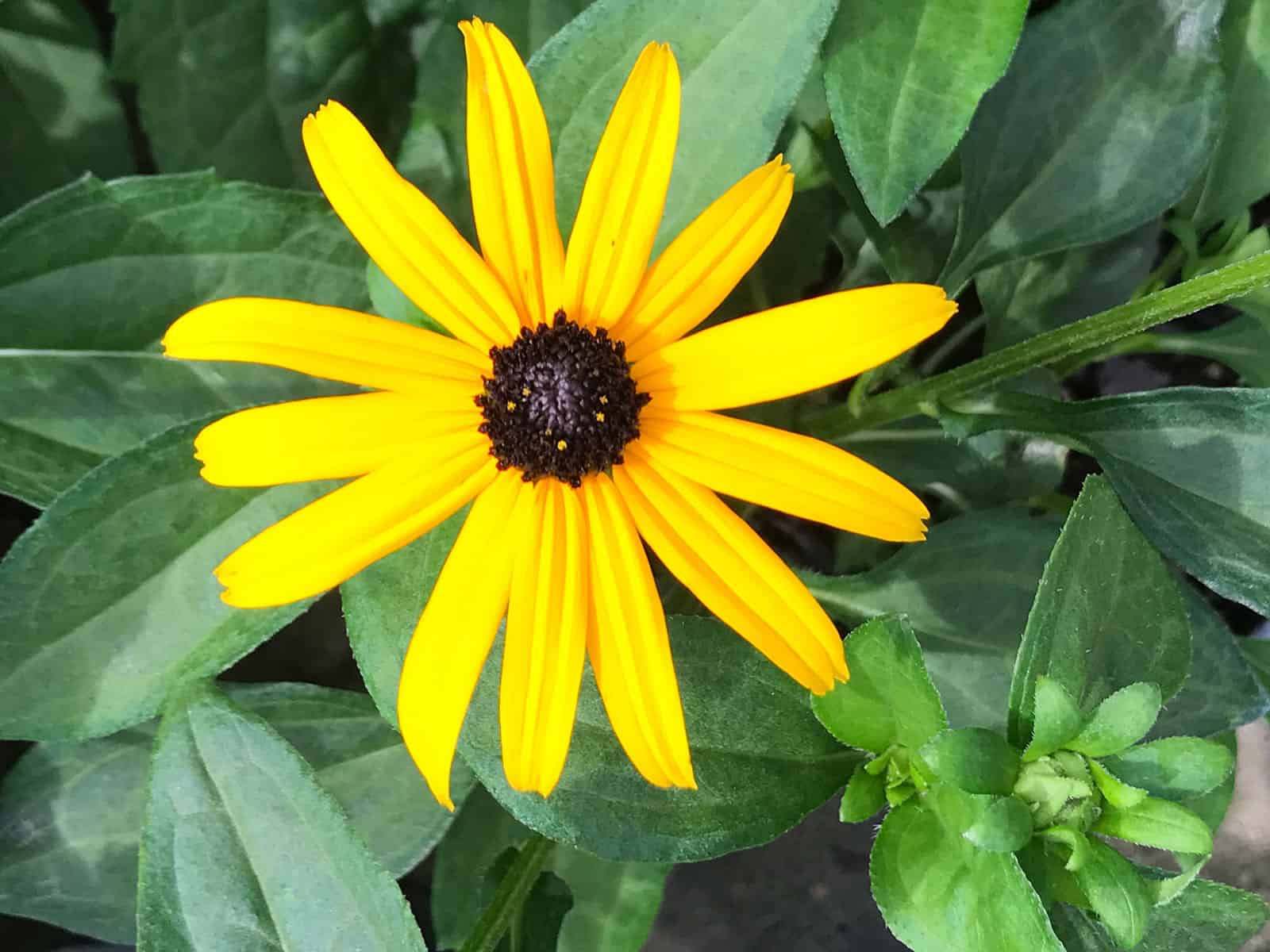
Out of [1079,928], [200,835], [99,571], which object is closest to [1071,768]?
[1079,928]

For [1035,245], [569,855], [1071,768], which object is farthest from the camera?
[569,855]

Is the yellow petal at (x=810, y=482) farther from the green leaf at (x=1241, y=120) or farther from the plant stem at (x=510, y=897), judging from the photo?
the green leaf at (x=1241, y=120)

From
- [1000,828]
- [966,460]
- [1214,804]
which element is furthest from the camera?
[966,460]

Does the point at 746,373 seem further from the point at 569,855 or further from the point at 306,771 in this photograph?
the point at 569,855

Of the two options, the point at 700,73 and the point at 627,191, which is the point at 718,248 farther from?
the point at 700,73

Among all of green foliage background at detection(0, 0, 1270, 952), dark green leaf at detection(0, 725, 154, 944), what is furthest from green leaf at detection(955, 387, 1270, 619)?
dark green leaf at detection(0, 725, 154, 944)

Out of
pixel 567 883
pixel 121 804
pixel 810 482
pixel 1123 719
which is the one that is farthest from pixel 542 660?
pixel 121 804
